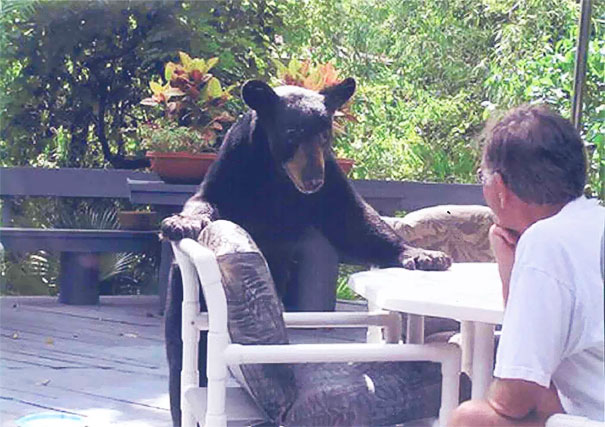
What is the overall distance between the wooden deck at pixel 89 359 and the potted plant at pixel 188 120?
2.39 ft

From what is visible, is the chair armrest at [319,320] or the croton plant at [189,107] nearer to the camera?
the chair armrest at [319,320]

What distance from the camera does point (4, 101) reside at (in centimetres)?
563

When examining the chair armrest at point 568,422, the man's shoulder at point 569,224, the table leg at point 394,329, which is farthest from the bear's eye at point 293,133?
the chair armrest at point 568,422

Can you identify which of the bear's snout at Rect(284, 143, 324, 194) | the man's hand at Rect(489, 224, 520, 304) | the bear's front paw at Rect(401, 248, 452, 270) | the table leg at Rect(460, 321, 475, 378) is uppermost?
the bear's snout at Rect(284, 143, 324, 194)

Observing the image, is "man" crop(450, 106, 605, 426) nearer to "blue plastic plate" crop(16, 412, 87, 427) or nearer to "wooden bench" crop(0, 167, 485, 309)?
"blue plastic plate" crop(16, 412, 87, 427)

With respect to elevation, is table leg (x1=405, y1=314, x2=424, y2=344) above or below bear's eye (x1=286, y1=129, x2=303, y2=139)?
below

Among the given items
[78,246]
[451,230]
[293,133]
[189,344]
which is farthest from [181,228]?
[78,246]

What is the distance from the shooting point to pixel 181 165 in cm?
403

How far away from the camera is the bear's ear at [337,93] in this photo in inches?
104

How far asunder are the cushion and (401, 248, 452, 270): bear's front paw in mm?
299

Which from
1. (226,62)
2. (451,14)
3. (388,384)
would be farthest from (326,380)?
(451,14)

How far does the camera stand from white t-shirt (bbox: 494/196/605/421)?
3.73 ft

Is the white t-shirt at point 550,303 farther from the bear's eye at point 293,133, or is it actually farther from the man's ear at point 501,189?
the bear's eye at point 293,133

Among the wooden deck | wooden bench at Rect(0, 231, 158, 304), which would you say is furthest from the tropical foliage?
the wooden deck
